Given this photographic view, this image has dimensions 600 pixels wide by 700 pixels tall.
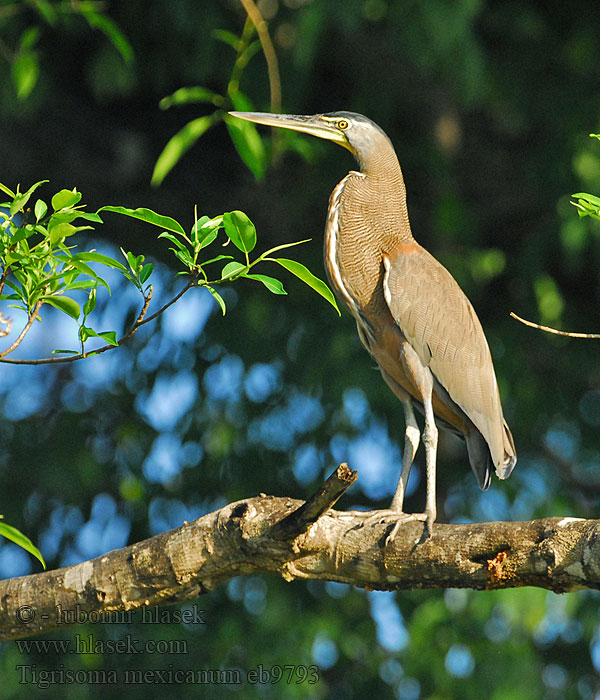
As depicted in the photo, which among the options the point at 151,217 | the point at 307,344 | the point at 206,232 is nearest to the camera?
the point at 151,217

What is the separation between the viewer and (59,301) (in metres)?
1.56

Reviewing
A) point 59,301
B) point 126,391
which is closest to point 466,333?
point 59,301

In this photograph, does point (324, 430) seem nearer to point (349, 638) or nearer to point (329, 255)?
point (349, 638)

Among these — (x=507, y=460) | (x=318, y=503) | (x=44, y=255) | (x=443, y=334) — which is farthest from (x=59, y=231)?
(x=507, y=460)

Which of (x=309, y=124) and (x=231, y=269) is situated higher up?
(x=231, y=269)

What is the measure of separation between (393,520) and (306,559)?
23cm

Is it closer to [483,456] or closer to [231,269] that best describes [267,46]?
[483,456]

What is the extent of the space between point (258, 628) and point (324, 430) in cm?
98

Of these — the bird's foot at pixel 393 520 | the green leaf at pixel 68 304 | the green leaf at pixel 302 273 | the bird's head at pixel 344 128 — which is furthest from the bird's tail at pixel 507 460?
the green leaf at pixel 68 304

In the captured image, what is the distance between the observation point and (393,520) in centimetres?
215

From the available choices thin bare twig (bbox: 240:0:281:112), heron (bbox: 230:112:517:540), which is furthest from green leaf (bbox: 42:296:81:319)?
thin bare twig (bbox: 240:0:281:112)

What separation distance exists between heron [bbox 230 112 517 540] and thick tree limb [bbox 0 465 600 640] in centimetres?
58

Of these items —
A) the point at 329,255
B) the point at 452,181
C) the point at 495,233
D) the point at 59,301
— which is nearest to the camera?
the point at 59,301

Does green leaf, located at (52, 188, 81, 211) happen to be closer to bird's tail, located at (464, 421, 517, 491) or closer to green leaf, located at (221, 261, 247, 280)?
green leaf, located at (221, 261, 247, 280)
